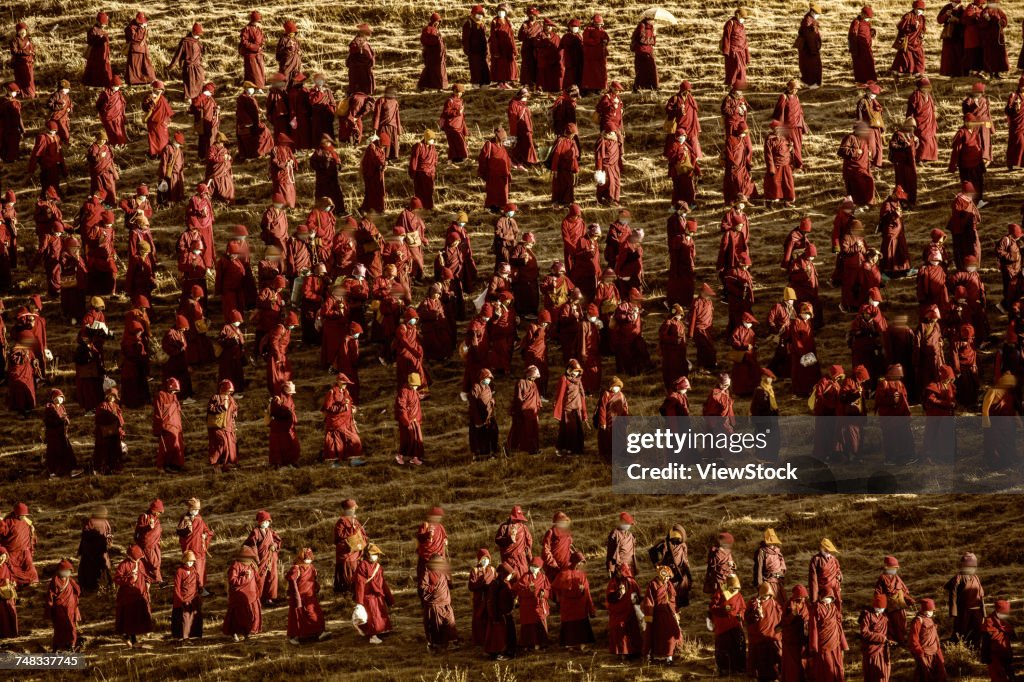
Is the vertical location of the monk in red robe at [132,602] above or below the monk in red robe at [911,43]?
below

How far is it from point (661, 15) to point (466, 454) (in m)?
16.4

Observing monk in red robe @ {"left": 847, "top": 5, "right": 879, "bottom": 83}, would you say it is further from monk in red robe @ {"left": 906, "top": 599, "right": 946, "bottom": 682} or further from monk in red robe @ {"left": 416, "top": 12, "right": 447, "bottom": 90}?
monk in red robe @ {"left": 906, "top": 599, "right": 946, "bottom": 682}

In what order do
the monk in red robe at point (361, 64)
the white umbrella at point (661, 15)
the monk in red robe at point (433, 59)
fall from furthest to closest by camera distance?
1. the white umbrella at point (661, 15)
2. the monk in red robe at point (433, 59)
3. the monk in red robe at point (361, 64)

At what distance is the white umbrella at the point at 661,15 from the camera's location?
43.8 metres

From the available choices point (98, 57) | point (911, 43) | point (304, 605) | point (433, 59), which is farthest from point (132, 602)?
point (911, 43)

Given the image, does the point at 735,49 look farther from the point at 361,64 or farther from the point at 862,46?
the point at 361,64

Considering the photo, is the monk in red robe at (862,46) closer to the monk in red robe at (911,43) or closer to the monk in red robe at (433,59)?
the monk in red robe at (911,43)

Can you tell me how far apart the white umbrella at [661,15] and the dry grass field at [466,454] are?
0.35 meters

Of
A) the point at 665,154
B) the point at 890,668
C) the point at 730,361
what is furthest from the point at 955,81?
the point at 890,668

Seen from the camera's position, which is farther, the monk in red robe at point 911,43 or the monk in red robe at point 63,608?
the monk in red robe at point 911,43

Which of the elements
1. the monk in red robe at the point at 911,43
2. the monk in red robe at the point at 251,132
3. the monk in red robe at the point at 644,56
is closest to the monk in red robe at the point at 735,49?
the monk in red robe at the point at 644,56

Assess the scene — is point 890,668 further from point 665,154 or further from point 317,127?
point 317,127

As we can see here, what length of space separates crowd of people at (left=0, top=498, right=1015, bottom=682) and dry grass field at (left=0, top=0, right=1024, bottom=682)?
29 centimetres

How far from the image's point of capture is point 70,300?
114ft
